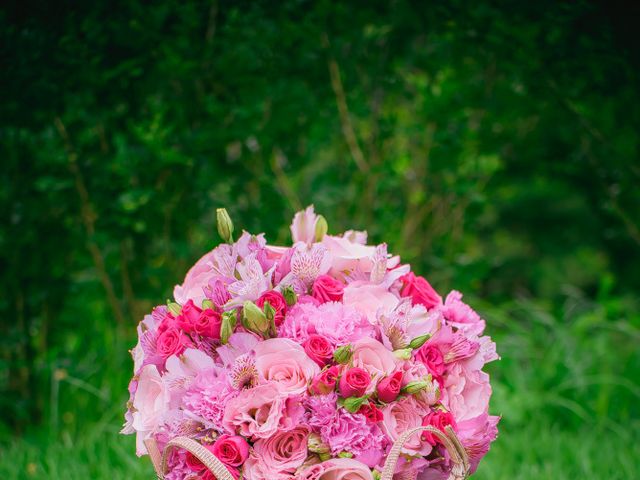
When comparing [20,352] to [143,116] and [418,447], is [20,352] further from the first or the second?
[418,447]

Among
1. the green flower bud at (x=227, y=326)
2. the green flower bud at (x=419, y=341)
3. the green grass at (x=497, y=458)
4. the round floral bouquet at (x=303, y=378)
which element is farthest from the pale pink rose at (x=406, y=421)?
the green grass at (x=497, y=458)

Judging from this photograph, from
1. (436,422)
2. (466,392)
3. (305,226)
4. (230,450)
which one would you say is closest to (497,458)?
(466,392)

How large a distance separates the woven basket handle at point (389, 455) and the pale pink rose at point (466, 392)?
111 mm

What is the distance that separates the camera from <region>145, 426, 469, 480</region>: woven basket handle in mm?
1176

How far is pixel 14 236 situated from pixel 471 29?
205 cm

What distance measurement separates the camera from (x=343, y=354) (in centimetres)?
127

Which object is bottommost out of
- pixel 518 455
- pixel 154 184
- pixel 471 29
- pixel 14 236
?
pixel 518 455

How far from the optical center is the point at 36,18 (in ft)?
7.60

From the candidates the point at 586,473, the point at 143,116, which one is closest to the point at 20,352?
the point at 143,116

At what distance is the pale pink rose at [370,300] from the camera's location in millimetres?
1389

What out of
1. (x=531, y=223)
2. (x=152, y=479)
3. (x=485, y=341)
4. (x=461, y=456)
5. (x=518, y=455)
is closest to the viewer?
(x=461, y=456)

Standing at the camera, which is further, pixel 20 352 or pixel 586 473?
pixel 20 352

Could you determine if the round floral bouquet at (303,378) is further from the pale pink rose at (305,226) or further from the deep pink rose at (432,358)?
the pale pink rose at (305,226)

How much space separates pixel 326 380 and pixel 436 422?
246mm
